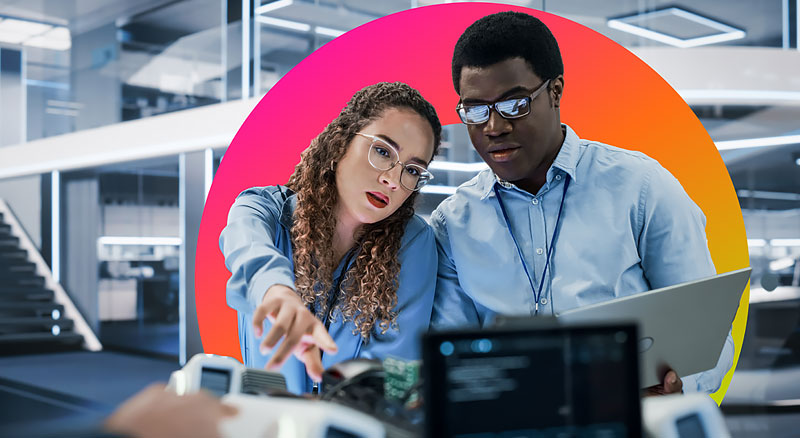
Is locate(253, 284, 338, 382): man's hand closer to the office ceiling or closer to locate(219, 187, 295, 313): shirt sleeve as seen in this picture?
locate(219, 187, 295, 313): shirt sleeve

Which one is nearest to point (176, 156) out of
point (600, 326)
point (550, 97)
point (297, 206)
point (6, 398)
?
point (6, 398)

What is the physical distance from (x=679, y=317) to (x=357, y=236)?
1.35m

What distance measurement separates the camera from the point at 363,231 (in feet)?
7.59

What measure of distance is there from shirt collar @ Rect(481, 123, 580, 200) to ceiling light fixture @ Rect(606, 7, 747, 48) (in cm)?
429

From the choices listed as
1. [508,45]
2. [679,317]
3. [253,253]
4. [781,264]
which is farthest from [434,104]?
[781,264]

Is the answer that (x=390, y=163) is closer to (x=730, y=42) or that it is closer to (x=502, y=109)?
(x=502, y=109)

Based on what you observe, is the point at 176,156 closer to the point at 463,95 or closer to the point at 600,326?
the point at 463,95

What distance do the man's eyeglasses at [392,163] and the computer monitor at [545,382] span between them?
4.68 feet

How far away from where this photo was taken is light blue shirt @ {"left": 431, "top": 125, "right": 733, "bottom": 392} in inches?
86.0

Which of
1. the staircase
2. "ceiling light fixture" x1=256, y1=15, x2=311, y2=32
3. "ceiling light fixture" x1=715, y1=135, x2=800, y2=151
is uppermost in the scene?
"ceiling light fixture" x1=256, y1=15, x2=311, y2=32

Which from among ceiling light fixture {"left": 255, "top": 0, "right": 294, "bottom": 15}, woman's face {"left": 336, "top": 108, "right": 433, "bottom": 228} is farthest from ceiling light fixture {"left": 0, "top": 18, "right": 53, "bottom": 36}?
woman's face {"left": 336, "top": 108, "right": 433, "bottom": 228}

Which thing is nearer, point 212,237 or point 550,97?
point 550,97

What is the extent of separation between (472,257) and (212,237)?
50.3 inches

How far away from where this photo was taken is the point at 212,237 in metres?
2.86
